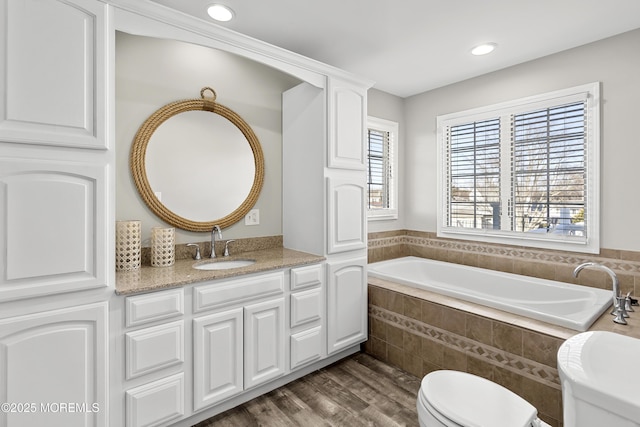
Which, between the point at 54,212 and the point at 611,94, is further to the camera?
the point at 611,94

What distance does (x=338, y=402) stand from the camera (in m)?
2.15

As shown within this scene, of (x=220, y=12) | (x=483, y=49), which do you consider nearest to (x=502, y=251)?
(x=483, y=49)

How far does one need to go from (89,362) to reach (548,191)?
341 cm

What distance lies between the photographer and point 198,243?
2445 mm

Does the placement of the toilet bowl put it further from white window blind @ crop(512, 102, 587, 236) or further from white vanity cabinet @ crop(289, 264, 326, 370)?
white window blind @ crop(512, 102, 587, 236)

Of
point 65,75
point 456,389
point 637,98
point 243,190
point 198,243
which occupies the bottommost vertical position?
point 456,389

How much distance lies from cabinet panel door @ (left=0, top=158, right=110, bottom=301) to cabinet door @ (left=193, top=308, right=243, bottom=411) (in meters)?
0.60

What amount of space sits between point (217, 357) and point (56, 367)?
749mm

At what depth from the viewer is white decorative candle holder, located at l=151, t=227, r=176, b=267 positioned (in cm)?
212

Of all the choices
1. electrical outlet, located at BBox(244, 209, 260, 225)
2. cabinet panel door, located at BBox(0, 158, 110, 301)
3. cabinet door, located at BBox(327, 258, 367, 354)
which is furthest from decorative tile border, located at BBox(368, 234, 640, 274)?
cabinet panel door, located at BBox(0, 158, 110, 301)

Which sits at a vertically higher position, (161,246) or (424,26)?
(424,26)

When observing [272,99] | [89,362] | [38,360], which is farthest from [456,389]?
[272,99]

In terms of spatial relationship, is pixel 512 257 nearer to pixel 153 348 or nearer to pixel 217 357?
pixel 217 357

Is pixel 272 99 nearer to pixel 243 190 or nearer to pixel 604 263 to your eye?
pixel 243 190
